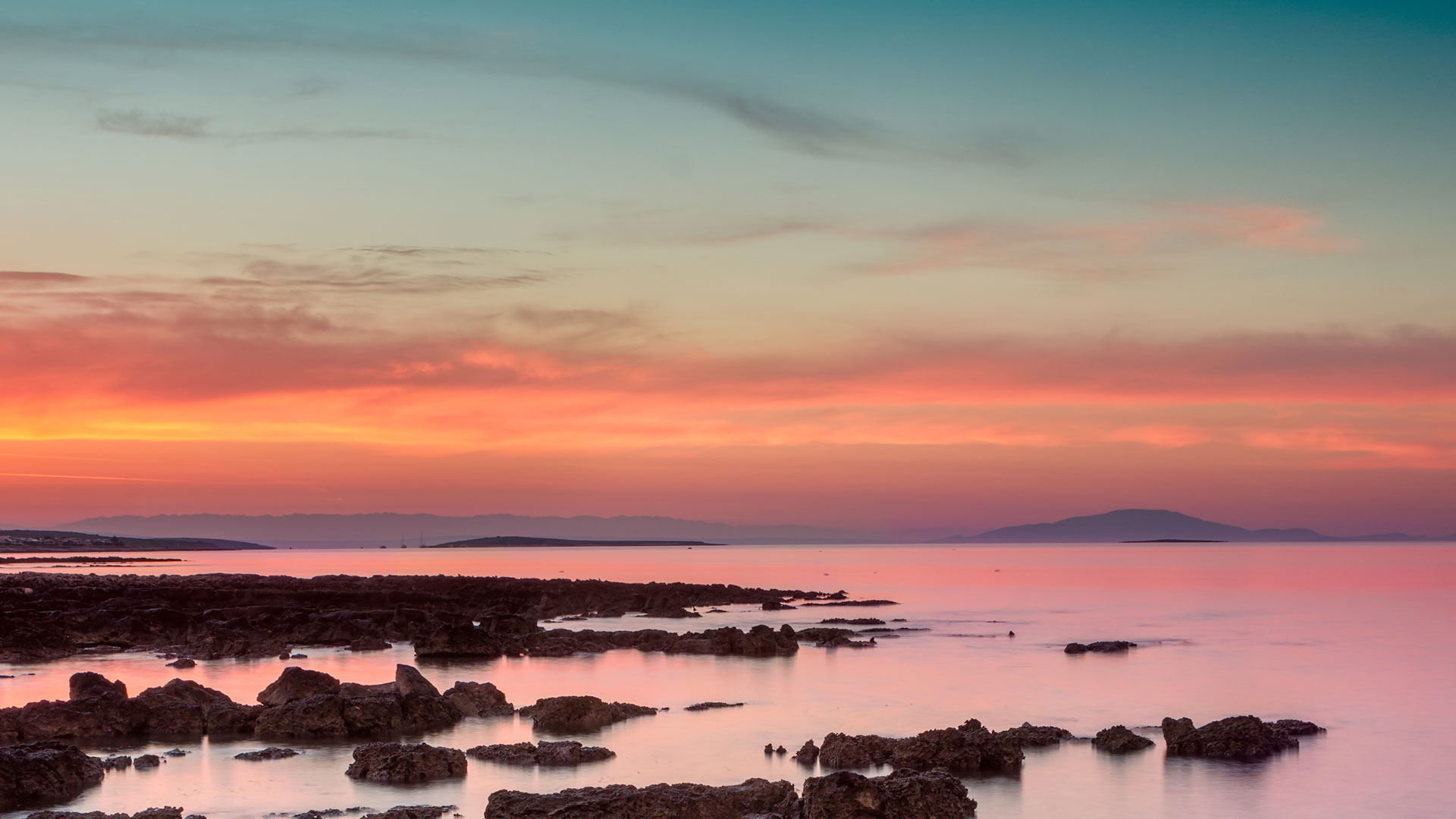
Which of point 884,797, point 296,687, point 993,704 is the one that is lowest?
point 993,704

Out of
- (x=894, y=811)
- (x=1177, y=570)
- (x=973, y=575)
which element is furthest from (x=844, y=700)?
(x=1177, y=570)

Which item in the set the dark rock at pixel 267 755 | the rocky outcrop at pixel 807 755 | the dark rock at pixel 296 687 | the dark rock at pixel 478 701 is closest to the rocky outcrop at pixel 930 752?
the rocky outcrop at pixel 807 755

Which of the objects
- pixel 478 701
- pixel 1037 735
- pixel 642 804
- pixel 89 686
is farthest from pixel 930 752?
pixel 89 686

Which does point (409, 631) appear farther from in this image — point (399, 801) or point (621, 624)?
point (399, 801)

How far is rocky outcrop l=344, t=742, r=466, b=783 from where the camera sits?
15.8m

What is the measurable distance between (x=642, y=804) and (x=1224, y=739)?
10.1 m

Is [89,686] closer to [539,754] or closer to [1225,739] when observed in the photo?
[539,754]

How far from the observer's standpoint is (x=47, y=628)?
3506cm

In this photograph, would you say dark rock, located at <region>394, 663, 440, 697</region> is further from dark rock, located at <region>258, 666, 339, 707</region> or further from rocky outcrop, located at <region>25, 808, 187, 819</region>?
rocky outcrop, located at <region>25, 808, 187, 819</region>

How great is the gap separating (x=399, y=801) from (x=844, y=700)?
42.4 ft

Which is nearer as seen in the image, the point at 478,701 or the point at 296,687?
the point at 296,687

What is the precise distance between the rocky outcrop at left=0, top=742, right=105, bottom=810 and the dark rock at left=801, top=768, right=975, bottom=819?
8678 millimetres

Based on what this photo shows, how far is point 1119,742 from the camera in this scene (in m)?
18.9

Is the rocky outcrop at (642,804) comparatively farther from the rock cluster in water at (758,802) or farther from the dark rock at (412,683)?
the dark rock at (412,683)
